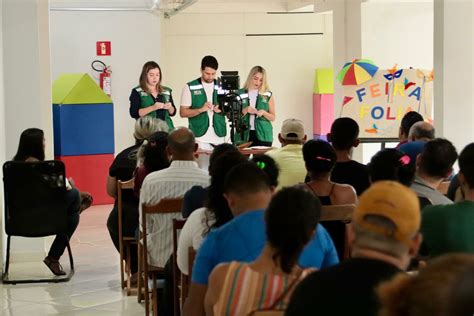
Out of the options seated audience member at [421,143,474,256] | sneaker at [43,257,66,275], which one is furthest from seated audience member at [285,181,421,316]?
sneaker at [43,257,66,275]

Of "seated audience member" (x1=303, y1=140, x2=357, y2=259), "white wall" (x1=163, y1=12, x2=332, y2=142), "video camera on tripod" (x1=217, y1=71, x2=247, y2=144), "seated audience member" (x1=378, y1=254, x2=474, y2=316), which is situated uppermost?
"white wall" (x1=163, y1=12, x2=332, y2=142)

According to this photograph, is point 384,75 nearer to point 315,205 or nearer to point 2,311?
point 2,311

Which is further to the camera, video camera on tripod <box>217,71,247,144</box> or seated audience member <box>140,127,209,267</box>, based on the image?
video camera on tripod <box>217,71,247,144</box>

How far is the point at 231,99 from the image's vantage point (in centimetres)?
914

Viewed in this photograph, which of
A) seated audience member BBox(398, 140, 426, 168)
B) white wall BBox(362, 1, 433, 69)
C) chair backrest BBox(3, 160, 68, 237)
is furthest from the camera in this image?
white wall BBox(362, 1, 433, 69)

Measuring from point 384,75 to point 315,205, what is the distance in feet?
26.1

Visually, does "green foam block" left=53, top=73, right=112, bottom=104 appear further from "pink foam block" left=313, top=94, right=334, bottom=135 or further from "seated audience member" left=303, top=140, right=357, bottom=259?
"seated audience member" left=303, top=140, right=357, bottom=259

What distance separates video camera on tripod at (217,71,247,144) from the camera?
30.0 feet

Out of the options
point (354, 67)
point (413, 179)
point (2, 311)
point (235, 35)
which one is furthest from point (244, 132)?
point (235, 35)

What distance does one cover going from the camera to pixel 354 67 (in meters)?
10.6

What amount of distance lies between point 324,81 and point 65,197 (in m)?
9.87

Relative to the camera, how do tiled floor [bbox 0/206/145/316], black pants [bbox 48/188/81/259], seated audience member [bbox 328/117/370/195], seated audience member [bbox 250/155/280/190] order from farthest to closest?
black pants [bbox 48/188/81/259] < tiled floor [bbox 0/206/145/316] < seated audience member [bbox 328/117/370/195] < seated audience member [bbox 250/155/280/190]

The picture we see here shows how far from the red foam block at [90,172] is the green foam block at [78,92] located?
2.35 ft

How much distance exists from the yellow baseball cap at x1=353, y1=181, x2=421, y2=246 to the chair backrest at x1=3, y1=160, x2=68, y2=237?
5000 mm
